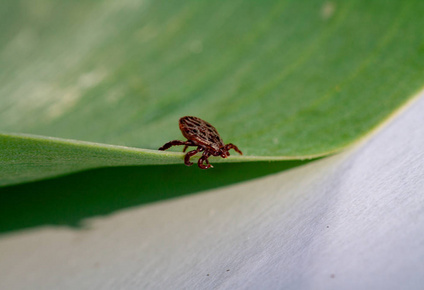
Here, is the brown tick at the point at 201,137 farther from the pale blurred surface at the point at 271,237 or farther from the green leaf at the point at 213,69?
the pale blurred surface at the point at 271,237

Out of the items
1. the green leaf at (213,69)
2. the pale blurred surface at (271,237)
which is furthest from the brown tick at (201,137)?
the pale blurred surface at (271,237)

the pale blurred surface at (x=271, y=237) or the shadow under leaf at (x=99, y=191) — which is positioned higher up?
the shadow under leaf at (x=99, y=191)

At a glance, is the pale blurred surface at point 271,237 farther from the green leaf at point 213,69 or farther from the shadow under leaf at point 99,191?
the green leaf at point 213,69

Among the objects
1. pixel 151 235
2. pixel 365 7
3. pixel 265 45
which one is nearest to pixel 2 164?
pixel 151 235

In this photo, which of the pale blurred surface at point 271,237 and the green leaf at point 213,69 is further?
the green leaf at point 213,69

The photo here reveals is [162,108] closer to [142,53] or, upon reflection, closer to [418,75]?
[142,53]

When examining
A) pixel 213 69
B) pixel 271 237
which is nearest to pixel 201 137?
pixel 213 69
